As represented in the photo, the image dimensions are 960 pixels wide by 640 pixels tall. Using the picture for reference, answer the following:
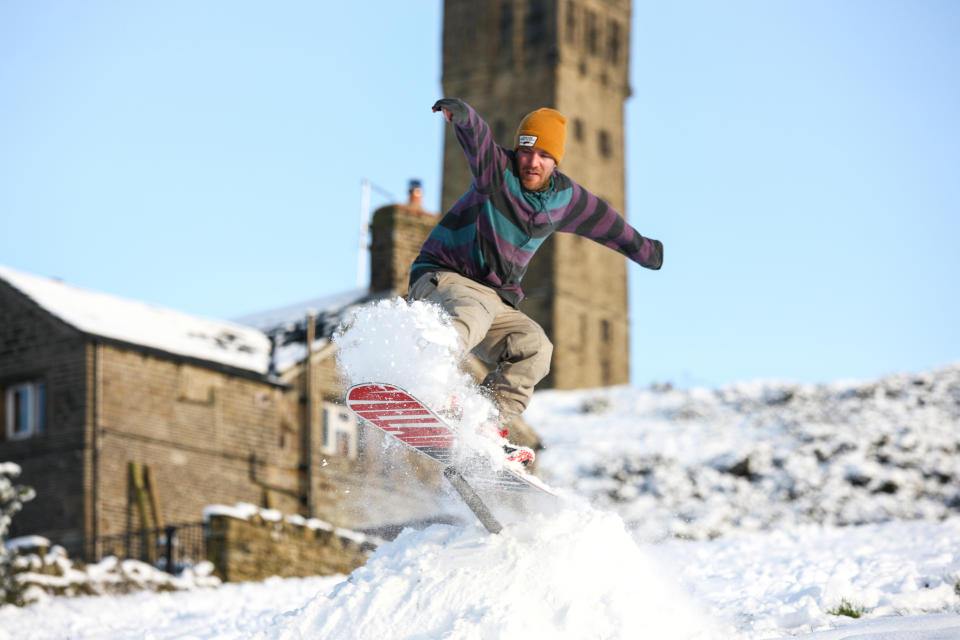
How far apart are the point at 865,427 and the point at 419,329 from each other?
29.0m

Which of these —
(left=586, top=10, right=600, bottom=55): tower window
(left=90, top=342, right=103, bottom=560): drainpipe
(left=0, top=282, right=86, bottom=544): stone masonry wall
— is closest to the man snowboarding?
(left=90, top=342, right=103, bottom=560): drainpipe

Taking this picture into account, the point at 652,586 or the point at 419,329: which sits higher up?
the point at 419,329

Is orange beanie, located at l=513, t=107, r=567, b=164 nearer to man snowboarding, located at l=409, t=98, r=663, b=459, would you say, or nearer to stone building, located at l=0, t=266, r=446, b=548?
man snowboarding, located at l=409, t=98, r=663, b=459

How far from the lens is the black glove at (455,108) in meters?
7.29

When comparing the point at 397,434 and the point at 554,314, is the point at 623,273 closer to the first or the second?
the point at 554,314

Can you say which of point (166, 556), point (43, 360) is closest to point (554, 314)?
point (43, 360)

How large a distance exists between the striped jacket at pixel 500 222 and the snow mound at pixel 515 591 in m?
1.55

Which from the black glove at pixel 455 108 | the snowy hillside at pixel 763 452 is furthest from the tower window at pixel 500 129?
the black glove at pixel 455 108

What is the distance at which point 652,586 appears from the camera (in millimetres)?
8234

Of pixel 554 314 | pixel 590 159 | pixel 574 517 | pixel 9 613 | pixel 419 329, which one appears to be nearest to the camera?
pixel 419 329

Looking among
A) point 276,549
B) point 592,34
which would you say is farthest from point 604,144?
point 276,549

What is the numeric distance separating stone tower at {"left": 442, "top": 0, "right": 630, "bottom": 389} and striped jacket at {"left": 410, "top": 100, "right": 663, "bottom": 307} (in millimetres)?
42659

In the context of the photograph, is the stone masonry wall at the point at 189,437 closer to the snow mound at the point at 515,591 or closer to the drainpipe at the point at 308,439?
the drainpipe at the point at 308,439

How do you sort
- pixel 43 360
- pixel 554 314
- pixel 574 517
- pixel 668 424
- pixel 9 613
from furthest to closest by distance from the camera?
pixel 554 314, pixel 668 424, pixel 43 360, pixel 9 613, pixel 574 517
